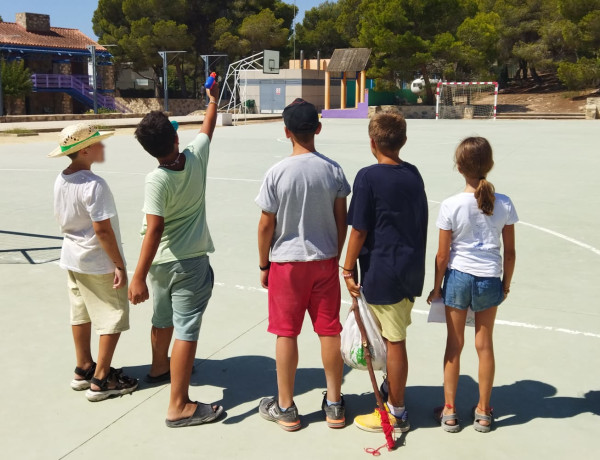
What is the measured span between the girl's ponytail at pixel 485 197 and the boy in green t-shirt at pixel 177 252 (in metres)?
1.46

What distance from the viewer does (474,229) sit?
3.29 meters

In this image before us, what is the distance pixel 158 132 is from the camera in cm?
335

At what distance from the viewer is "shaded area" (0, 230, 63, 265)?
6.73 meters

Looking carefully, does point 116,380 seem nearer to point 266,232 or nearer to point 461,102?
point 266,232

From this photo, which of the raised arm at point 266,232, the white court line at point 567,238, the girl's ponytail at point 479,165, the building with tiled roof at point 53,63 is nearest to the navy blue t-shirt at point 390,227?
the girl's ponytail at point 479,165

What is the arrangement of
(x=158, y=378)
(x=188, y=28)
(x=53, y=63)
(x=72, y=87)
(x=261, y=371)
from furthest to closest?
1. (x=188, y=28)
2. (x=53, y=63)
3. (x=72, y=87)
4. (x=261, y=371)
5. (x=158, y=378)

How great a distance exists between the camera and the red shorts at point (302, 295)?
3.28m

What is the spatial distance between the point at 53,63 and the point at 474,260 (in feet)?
167

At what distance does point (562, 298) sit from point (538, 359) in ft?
4.72

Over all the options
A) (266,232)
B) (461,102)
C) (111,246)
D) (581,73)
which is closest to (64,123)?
(461,102)

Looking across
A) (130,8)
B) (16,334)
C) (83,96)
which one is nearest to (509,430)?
(16,334)

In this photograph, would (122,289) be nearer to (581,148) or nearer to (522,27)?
(581,148)

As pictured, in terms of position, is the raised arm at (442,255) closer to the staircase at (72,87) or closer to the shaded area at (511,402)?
the shaded area at (511,402)

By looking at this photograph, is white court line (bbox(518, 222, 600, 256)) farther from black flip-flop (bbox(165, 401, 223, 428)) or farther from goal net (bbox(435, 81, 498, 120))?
goal net (bbox(435, 81, 498, 120))
